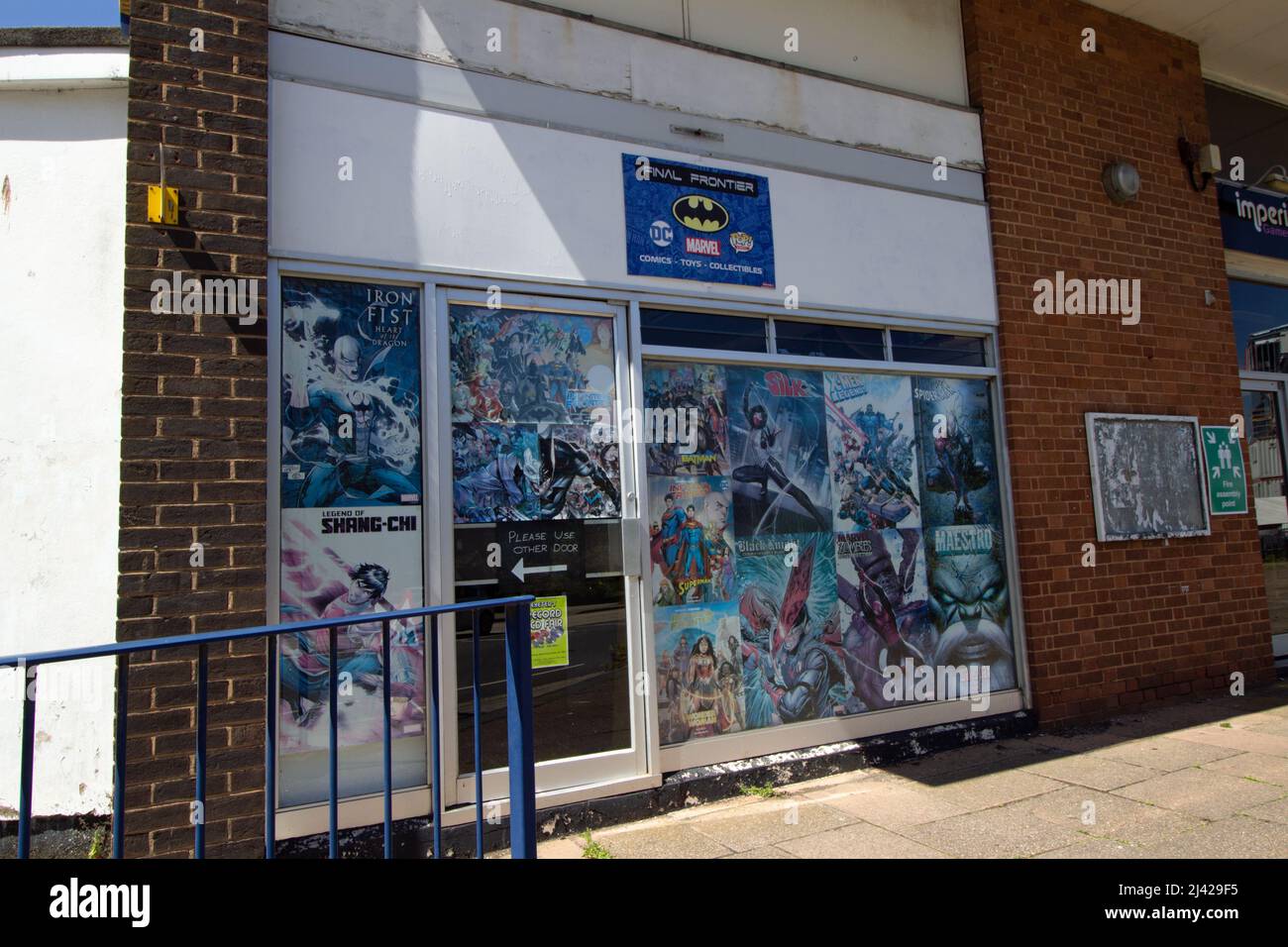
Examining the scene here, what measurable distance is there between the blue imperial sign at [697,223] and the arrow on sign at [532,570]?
175cm

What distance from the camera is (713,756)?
4.76 meters

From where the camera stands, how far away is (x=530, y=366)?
4.59 m

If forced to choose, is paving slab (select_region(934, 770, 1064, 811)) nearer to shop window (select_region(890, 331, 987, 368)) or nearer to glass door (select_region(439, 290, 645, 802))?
glass door (select_region(439, 290, 645, 802))

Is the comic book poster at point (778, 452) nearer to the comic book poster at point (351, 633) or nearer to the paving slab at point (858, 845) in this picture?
the paving slab at point (858, 845)

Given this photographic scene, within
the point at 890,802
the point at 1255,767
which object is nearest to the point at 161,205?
the point at 890,802

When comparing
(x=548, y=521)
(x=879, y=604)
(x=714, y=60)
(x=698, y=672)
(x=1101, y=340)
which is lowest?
(x=698, y=672)

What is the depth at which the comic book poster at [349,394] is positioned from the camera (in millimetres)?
4023

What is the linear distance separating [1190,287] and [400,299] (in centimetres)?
653

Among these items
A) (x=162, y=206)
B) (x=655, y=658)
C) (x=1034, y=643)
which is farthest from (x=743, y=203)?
(x=1034, y=643)

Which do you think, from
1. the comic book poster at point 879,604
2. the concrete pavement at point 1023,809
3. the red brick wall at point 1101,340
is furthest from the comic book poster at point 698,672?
the red brick wall at point 1101,340

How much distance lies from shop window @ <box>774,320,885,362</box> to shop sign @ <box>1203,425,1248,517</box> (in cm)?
338

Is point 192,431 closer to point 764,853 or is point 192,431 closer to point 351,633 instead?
point 351,633

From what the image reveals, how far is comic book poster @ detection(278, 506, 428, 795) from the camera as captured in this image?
3.87 meters

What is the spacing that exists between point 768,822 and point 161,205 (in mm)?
4142
